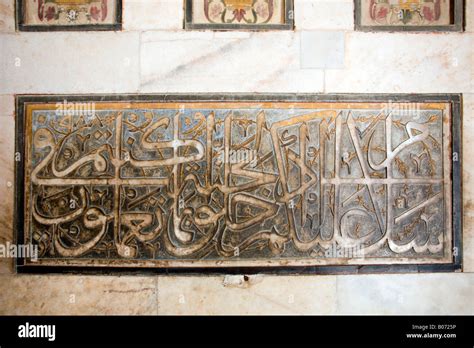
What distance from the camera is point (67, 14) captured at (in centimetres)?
295

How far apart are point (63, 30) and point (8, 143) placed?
1013 mm

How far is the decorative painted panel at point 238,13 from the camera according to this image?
2920 mm

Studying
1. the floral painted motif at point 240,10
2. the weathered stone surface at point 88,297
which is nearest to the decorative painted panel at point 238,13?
the floral painted motif at point 240,10

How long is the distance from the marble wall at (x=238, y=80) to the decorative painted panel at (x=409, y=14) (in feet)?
0.26

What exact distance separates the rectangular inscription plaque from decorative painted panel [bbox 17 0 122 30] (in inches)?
23.8

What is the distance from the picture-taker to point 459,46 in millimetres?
2906

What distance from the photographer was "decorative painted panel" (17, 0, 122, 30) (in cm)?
294

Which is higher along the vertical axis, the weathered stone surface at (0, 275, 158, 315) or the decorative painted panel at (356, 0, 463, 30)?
the decorative painted panel at (356, 0, 463, 30)

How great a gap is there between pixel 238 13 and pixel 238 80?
0.56 meters

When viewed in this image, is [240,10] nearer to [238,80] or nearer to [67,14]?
[238,80]

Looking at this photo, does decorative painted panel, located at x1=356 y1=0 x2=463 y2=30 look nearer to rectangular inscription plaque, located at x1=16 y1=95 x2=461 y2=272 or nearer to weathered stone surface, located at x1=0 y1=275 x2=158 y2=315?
rectangular inscription plaque, located at x1=16 y1=95 x2=461 y2=272

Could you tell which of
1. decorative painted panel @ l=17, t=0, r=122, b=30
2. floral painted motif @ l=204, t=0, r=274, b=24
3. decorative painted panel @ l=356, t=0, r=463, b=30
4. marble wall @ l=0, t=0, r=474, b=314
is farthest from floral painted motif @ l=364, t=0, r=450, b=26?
Result: decorative painted panel @ l=17, t=0, r=122, b=30

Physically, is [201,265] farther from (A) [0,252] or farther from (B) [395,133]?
(B) [395,133]
